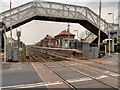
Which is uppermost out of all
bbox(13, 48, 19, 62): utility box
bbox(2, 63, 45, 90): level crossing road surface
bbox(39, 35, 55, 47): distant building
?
bbox(39, 35, 55, 47): distant building

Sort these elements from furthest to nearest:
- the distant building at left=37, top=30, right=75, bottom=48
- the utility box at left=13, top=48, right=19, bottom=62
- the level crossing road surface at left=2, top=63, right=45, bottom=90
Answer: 1. the distant building at left=37, top=30, right=75, bottom=48
2. the utility box at left=13, top=48, right=19, bottom=62
3. the level crossing road surface at left=2, top=63, right=45, bottom=90

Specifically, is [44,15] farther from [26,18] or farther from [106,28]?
[106,28]

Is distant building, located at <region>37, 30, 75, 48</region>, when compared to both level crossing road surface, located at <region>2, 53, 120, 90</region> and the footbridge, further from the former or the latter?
level crossing road surface, located at <region>2, 53, 120, 90</region>

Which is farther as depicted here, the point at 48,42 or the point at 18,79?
the point at 48,42

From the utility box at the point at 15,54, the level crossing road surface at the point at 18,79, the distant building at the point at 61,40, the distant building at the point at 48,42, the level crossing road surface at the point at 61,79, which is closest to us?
the level crossing road surface at the point at 61,79

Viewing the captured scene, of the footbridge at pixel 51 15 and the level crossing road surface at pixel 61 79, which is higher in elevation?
the footbridge at pixel 51 15

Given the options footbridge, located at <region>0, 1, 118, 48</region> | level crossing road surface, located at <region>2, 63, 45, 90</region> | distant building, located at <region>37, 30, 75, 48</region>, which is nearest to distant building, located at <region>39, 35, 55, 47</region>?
distant building, located at <region>37, 30, 75, 48</region>

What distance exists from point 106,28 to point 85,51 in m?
6.83

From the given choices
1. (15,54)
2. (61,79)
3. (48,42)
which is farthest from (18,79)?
(48,42)

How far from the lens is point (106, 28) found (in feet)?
156

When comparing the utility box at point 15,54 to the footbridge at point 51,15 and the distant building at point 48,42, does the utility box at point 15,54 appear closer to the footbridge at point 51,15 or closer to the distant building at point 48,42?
the footbridge at point 51,15

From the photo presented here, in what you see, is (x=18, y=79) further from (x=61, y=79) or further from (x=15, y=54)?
(x=15, y=54)

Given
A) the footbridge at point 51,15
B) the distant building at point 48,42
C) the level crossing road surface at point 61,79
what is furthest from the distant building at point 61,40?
the level crossing road surface at point 61,79

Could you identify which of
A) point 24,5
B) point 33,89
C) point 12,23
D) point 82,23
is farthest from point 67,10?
point 33,89
